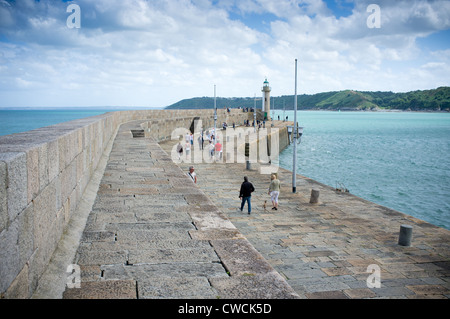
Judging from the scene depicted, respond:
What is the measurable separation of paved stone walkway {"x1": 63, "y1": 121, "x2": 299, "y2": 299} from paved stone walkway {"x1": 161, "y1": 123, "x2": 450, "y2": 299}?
256cm

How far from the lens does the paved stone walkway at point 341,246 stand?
615cm

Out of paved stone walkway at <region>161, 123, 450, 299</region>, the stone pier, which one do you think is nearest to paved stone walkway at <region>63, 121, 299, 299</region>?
the stone pier

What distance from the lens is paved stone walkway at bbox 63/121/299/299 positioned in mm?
2643

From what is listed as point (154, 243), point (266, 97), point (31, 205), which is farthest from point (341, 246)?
point (266, 97)

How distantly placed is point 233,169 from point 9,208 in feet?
56.2

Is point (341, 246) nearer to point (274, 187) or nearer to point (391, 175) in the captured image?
point (274, 187)

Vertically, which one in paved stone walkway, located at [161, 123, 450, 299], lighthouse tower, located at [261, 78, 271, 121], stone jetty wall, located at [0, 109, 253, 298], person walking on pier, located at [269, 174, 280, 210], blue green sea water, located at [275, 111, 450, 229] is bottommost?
blue green sea water, located at [275, 111, 450, 229]

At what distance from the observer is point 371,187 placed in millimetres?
25609

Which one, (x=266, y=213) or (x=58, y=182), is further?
(x=266, y=213)

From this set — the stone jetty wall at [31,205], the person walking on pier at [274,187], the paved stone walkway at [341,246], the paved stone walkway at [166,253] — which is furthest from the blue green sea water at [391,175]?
the stone jetty wall at [31,205]

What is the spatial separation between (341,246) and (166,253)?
5.88 m

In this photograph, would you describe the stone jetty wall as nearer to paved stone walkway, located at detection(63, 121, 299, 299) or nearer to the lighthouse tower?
paved stone walkway, located at detection(63, 121, 299, 299)

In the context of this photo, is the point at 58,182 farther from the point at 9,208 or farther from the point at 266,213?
the point at 266,213

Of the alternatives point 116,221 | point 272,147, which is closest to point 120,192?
point 116,221
